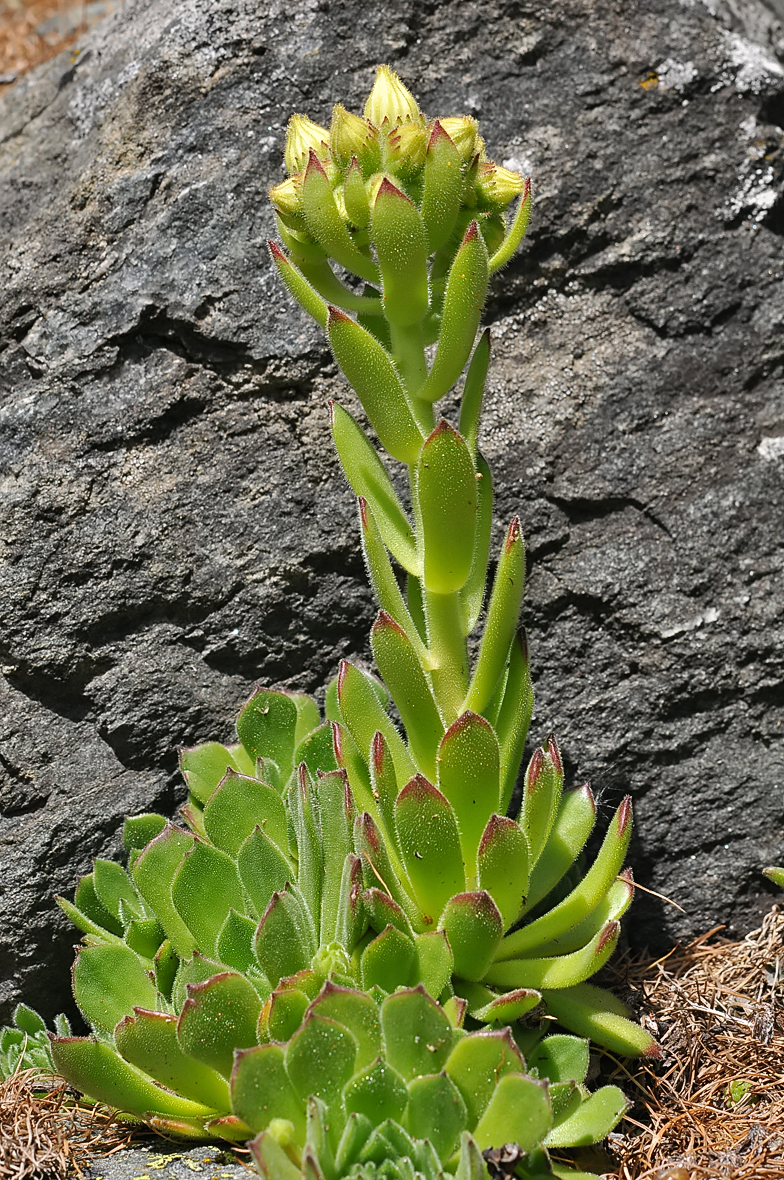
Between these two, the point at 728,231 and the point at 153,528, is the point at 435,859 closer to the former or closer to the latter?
the point at 153,528

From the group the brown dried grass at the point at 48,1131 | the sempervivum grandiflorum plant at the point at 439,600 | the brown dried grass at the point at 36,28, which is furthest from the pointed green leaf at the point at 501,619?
the brown dried grass at the point at 36,28

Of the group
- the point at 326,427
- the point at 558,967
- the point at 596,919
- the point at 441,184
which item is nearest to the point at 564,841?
the point at 596,919

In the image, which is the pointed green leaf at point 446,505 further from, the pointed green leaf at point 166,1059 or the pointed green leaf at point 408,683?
the pointed green leaf at point 166,1059

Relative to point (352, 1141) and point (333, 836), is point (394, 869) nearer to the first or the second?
point (333, 836)

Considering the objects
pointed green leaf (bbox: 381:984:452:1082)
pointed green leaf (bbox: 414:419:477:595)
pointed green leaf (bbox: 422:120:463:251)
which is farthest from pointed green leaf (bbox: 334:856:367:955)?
pointed green leaf (bbox: 422:120:463:251)

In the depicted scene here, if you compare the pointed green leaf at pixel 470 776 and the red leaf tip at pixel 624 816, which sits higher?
the pointed green leaf at pixel 470 776

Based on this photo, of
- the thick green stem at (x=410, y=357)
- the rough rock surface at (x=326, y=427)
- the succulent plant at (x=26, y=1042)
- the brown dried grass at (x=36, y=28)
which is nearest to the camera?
the thick green stem at (x=410, y=357)
